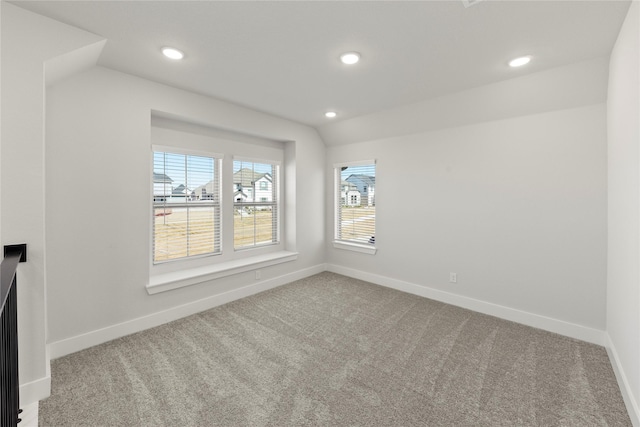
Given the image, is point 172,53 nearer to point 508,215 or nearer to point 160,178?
point 160,178

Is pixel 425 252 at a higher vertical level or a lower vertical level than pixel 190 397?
higher

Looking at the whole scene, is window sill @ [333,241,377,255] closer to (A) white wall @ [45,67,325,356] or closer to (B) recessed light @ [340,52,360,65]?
(A) white wall @ [45,67,325,356]

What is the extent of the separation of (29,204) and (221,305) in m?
2.12

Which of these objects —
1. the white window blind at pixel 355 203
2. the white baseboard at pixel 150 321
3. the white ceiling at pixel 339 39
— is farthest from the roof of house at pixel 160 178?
the white window blind at pixel 355 203

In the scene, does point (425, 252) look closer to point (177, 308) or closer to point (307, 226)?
point (307, 226)

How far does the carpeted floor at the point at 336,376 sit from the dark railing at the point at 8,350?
0.47m

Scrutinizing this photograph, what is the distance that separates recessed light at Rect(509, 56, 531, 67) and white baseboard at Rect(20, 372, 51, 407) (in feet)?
14.3

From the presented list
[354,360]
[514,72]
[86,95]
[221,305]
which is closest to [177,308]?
[221,305]

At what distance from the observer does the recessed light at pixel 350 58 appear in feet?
7.34

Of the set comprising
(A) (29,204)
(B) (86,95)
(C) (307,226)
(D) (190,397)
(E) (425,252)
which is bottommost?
(D) (190,397)

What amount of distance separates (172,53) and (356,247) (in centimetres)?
353

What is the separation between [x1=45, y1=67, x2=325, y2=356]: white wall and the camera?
2.28 metres

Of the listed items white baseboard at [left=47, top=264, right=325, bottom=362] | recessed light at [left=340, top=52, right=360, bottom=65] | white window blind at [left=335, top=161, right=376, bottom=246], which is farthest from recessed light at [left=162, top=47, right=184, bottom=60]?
white window blind at [left=335, top=161, right=376, bottom=246]

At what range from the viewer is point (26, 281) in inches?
71.4
